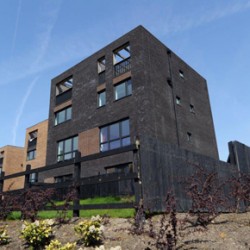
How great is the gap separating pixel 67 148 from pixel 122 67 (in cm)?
789

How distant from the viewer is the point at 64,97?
84.3ft

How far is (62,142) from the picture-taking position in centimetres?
2433

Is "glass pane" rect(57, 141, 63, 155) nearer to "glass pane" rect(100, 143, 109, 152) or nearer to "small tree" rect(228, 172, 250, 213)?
"glass pane" rect(100, 143, 109, 152)

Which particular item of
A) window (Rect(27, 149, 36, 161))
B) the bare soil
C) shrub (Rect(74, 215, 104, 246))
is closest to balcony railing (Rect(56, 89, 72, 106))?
→ window (Rect(27, 149, 36, 161))

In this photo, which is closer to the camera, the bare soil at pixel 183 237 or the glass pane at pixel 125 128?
the bare soil at pixel 183 237

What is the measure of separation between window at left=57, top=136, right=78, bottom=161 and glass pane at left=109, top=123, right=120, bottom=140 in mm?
3890

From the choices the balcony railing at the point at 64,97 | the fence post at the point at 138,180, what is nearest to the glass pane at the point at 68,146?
the balcony railing at the point at 64,97

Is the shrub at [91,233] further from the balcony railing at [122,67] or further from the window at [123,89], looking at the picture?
the balcony railing at [122,67]

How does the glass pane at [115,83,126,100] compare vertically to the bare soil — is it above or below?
above

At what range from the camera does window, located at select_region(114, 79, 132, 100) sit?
66.1 ft

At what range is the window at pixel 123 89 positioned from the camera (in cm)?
2014

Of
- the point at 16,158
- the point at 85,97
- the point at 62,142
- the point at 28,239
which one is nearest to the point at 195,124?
the point at 85,97

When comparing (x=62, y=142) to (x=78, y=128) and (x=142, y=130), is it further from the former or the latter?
(x=142, y=130)

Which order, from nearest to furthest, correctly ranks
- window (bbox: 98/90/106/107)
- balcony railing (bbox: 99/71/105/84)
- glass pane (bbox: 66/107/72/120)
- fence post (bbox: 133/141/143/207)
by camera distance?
fence post (bbox: 133/141/143/207)
window (bbox: 98/90/106/107)
balcony railing (bbox: 99/71/105/84)
glass pane (bbox: 66/107/72/120)
